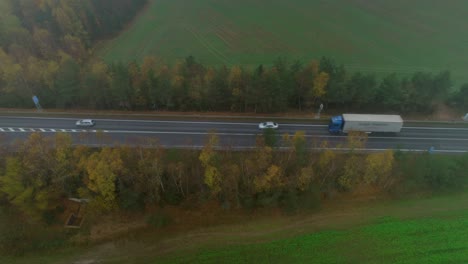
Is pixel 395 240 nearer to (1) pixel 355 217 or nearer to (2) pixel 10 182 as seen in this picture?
(1) pixel 355 217

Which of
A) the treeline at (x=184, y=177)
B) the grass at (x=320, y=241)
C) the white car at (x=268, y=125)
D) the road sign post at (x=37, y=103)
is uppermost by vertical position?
the road sign post at (x=37, y=103)

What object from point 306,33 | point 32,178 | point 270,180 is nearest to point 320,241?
point 270,180

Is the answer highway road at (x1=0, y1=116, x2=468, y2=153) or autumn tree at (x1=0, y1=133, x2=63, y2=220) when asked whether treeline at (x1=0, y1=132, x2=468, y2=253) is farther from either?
highway road at (x1=0, y1=116, x2=468, y2=153)

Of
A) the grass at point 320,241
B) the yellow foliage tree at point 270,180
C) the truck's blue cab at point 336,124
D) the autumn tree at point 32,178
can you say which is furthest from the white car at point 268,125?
the autumn tree at point 32,178

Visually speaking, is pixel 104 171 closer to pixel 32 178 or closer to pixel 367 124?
pixel 32 178

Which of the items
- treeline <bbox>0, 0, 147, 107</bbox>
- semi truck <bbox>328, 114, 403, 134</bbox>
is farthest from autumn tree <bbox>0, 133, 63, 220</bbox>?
semi truck <bbox>328, 114, 403, 134</bbox>

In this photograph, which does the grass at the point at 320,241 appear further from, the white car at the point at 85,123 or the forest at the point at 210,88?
the white car at the point at 85,123

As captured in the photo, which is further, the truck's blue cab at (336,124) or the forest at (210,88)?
the forest at (210,88)
